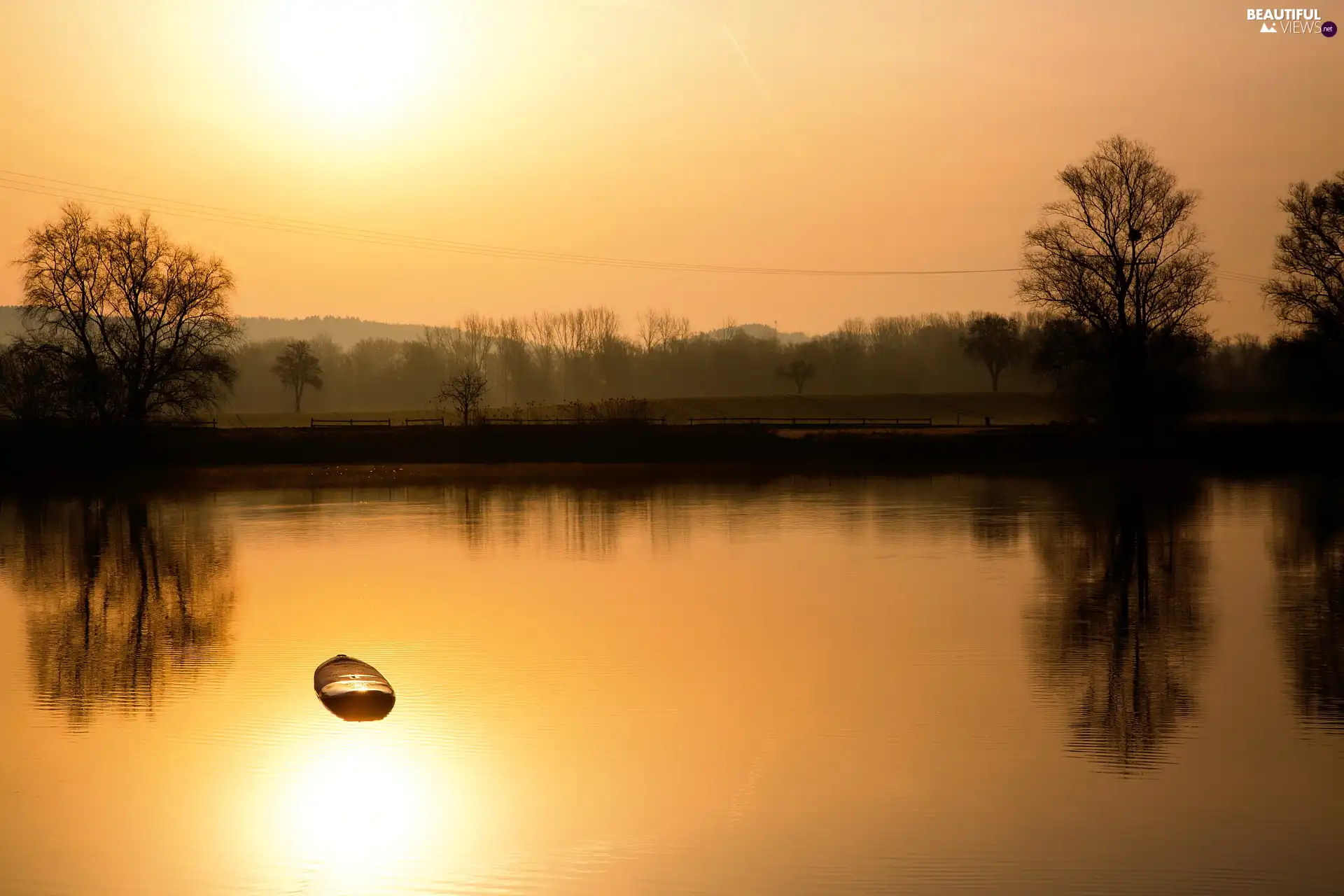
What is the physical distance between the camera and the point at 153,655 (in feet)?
71.9

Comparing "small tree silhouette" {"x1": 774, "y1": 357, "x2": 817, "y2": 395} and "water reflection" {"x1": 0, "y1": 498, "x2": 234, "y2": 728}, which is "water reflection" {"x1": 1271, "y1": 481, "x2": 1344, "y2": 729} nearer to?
"water reflection" {"x1": 0, "y1": 498, "x2": 234, "y2": 728}

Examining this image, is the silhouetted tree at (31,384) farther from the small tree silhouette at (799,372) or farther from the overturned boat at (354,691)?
the small tree silhouette at (799,372)

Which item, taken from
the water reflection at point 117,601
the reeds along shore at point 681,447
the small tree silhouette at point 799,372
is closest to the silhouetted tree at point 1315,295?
the reeds along shore at point 681,447

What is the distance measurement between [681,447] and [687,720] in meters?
58.7

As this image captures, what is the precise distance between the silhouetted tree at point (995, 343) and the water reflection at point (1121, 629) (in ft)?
384

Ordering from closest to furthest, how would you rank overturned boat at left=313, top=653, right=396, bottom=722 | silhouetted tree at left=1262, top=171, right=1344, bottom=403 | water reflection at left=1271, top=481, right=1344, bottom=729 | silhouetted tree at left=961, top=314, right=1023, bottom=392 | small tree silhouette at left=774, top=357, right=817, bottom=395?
overturned boat at left=313, top=653, right=396, bottom=722
water reflection at left=1271, top=481, right=1344, bottom=729
silhouetted tree at left=1262, top=171, right=1344, bottom=403
silhouetted tree at left=961, top=314, right=1023, bottom=392
small tree silhouette at left=774, top=357, right=817, bottom=395

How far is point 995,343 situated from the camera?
15650 centimetres

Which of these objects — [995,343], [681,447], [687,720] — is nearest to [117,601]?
[687,720]

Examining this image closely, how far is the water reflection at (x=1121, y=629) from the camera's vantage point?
54.0 feet

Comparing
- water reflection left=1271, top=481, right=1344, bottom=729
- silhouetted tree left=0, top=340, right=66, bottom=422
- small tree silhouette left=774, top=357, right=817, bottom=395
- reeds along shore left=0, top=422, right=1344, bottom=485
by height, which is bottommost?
water reflection left=1271, top=481, right=1344, bottom=729

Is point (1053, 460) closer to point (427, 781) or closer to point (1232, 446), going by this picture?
point (1232, 446)

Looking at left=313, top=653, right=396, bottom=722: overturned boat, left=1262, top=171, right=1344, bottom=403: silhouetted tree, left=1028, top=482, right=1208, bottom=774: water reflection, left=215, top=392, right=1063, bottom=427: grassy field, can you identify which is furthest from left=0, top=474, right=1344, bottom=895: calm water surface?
left=215, top=392, right=1063, bottom=427: grassy field

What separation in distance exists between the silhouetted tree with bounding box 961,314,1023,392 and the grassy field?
378 cm

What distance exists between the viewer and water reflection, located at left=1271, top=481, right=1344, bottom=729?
59.0 feet
